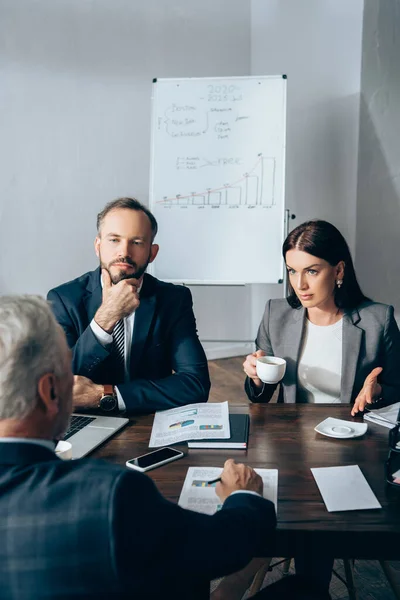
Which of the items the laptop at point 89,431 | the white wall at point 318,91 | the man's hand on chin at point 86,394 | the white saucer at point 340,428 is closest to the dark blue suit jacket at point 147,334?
the man's hand on chin at point 86,394

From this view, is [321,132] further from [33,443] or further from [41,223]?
[33,443]

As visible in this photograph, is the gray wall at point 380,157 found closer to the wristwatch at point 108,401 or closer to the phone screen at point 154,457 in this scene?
the wristwatch at point 108,401

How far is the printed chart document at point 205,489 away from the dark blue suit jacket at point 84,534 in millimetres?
241

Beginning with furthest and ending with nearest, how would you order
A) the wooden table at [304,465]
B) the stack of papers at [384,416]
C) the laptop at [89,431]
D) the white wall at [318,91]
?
1. the white wall at [318,91]
2. the stack of papers at [384,416]
3. the laptop at [89,431]
4. the wooden table at [304,465]

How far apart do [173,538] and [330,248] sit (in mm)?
1264

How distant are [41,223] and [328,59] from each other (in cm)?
236

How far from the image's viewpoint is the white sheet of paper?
0.97 meters

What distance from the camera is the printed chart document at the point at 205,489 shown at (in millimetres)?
970

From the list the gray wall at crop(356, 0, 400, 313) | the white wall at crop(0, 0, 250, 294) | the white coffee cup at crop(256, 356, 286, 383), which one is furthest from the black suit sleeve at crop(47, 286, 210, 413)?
the white wall at crop(0, 0, 250, 294)

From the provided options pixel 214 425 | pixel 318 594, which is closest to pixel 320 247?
pixel 214 425

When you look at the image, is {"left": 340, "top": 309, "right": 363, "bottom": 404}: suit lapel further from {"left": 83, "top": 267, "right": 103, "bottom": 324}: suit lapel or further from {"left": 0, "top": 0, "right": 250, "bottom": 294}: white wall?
{"left": 0, "top": 0, "right": 250, "bottom": 294}: white wall

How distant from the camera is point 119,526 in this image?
2.13 feet

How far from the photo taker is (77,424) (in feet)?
4.47

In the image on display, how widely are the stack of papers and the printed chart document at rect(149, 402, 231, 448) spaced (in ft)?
1.24
